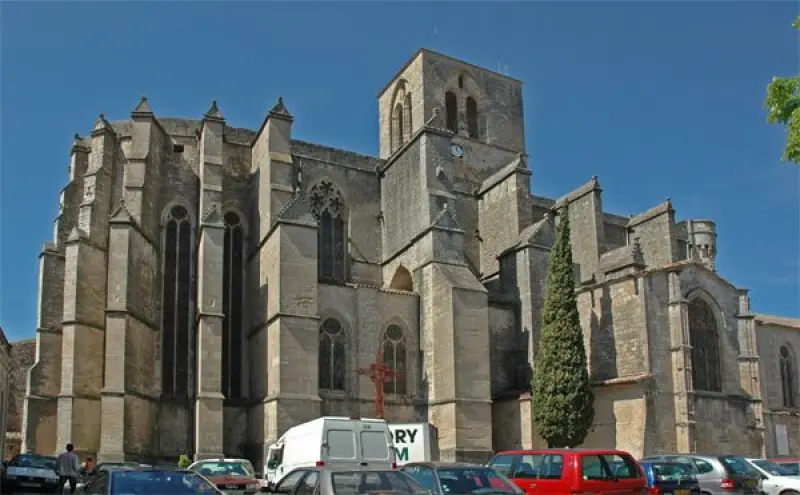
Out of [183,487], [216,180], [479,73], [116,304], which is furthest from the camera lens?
[479,73]

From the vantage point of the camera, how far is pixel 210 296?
27.8 m

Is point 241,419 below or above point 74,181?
below

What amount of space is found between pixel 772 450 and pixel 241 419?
20.6 meters

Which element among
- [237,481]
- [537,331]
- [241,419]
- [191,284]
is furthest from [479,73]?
[237,481]

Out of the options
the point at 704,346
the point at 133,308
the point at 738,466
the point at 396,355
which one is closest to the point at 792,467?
the point at 738,466

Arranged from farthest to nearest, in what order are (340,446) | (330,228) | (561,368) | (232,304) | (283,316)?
(330,228), (232,304), (561,368), (283,316), (340,446)

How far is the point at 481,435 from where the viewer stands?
2747cm

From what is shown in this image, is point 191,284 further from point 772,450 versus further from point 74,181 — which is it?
point 772,450

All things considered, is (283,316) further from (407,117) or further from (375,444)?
(407,117)

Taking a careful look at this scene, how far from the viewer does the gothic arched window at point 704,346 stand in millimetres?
28438

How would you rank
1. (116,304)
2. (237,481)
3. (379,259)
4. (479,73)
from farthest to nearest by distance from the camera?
(479,73) < (379,259) < (116,304) < (237,481)

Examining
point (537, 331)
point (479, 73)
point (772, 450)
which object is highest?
point (479, 73)

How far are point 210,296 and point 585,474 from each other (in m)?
18.0

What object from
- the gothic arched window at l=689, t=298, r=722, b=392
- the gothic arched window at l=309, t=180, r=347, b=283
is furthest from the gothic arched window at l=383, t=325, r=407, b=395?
the gothic arched window at l=689, t=298, r=722, b=392
